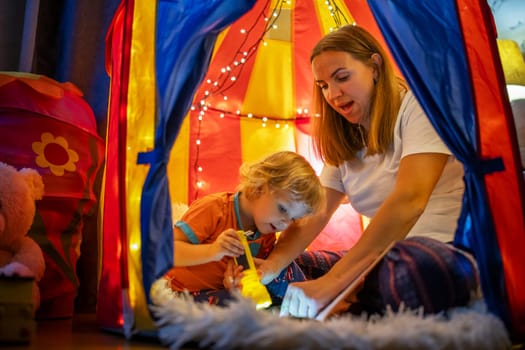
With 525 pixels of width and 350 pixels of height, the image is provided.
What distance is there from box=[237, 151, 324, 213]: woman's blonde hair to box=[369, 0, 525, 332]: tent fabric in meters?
0.48

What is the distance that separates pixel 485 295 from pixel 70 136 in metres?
1.34

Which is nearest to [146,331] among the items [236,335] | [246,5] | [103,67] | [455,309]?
[236,335]

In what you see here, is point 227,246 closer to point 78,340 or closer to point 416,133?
point 78,340

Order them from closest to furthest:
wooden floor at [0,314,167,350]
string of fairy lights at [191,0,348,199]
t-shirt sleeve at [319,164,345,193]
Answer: wooden floor at [0,314,167,350] → t-shirt sleeve at [319,164,345,193] → string of fairy lights at [191,0,348,199]

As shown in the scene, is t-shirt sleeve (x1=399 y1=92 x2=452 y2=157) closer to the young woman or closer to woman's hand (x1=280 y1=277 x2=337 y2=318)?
the young woman

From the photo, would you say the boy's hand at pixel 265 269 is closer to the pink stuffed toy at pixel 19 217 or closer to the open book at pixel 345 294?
the open book at pixel 345 294

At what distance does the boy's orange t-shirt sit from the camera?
1.61m

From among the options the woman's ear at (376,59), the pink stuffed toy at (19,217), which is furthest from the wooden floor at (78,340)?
the woman's ear at (376,59)

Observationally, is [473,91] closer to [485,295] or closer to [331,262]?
[485,295]

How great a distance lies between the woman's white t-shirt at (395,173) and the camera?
1.41m

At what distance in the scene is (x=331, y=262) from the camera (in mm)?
1789

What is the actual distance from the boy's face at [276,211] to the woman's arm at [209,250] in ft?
0.52

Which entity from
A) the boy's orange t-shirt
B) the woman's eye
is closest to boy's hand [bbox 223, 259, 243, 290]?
the boy's orange t-shirt

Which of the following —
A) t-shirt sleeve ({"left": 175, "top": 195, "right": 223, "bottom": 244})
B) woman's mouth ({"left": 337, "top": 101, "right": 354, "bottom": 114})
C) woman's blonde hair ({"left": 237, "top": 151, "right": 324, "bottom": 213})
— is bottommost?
t-shirt sleeve ({"left": 175, "top": 195, "right": 223, "bottom": 244})
